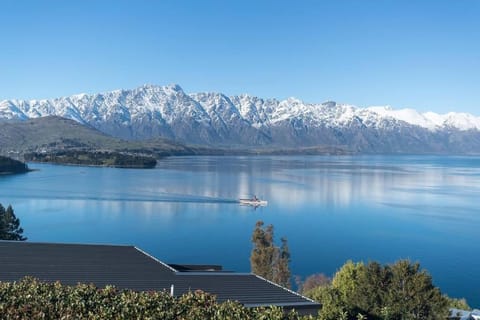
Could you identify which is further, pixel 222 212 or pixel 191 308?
pixel 222 212

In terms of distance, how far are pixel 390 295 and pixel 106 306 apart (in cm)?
1291

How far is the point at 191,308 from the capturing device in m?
7.49

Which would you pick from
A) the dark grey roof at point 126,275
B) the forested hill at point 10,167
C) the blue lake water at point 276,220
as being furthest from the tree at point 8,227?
the forested hill at point 10,167

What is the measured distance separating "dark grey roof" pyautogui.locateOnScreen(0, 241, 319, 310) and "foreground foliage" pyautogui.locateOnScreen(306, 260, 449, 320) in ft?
16.5

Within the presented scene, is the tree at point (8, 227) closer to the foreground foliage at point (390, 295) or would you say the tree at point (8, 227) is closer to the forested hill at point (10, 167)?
Result: the foreground foliage at point (390, 295)

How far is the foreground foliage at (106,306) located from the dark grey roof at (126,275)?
3.37m

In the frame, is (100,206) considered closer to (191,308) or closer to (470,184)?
(191,308)

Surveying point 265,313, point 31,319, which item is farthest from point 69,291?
point 265,313

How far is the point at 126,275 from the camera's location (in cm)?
1286

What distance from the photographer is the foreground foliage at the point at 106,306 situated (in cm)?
677

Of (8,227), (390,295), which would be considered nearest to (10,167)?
(8,227)

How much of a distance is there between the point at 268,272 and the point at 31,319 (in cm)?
1994

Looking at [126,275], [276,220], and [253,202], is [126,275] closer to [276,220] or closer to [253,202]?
[276,220]

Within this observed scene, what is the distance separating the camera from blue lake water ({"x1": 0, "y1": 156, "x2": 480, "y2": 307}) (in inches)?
1405
